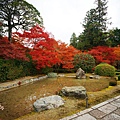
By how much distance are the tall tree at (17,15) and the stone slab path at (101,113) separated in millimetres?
10861

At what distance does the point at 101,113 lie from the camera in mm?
2971

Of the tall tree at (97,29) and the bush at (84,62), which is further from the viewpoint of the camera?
the tall tree at (97,29)

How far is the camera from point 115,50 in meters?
14.4

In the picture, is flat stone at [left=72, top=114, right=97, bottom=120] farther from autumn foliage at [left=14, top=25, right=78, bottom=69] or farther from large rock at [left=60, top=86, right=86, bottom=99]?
autumn foliage at [left=14, top=25, right=78, bottom=69]

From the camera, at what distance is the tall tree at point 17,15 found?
35.2ft

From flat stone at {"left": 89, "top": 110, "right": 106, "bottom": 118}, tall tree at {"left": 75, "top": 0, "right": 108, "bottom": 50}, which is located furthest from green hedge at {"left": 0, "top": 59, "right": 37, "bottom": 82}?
tall tree at {"left": 75, "top": 0, "right": 108, "bottom": 50}

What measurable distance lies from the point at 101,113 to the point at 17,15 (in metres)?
12.1

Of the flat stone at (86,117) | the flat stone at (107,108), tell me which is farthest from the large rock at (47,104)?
the flat stone at (107,108)

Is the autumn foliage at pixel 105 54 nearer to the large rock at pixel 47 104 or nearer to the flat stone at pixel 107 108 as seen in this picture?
the flat stone at pixel 107 108

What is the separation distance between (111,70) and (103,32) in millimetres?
9078

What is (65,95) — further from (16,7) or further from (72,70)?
(16,7)

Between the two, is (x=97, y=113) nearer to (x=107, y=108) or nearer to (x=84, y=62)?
(x=107, y=108)

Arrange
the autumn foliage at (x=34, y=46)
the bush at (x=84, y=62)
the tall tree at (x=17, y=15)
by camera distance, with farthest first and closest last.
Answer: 1. the bush at (x=84, y=62)
2. the tall tree at (x=17, y=15)
3. the autumn foliage at (x=34, y=46)

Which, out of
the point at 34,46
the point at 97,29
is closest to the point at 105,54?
the point at 97,29
